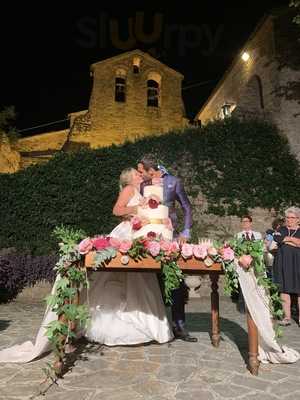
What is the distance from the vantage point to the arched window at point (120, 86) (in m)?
23.7

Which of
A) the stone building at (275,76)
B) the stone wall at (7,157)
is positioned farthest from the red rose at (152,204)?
the stone wall at (7,157)

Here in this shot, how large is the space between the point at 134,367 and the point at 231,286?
4.38ft

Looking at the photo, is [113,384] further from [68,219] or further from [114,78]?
[114,78]

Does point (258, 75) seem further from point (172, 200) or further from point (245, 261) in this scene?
point (245, 261)

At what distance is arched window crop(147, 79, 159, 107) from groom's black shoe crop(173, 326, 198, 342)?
2086 centimetres

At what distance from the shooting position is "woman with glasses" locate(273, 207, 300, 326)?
6402 mm

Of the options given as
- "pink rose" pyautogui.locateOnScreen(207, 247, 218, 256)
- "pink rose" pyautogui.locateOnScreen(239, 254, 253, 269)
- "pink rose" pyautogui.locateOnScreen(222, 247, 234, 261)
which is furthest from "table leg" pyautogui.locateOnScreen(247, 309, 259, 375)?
"pink rose" pyautogui.locateOnScreen(207, 247, 218, 256)

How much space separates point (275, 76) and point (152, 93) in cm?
1196

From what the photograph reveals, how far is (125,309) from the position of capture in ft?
15.3

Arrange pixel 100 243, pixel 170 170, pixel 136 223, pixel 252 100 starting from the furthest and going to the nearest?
1. pixel 252 100
2. pixel 170 170
3. pixel 136 223
4. pixel 100 243

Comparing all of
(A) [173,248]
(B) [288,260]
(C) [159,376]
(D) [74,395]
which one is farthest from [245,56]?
(D) [74,395]

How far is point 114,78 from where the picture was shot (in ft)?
78.1

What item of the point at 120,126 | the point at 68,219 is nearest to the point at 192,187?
the point at 68,219

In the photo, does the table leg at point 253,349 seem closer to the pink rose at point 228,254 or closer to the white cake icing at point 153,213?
the pink rose at point 228,254
